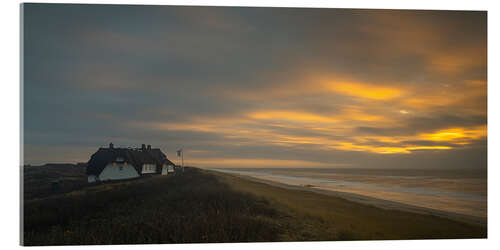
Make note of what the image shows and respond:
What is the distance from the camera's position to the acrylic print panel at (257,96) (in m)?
6.81

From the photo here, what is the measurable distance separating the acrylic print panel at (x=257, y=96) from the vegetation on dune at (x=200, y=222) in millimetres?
58

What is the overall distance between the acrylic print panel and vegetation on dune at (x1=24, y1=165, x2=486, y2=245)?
0.06 meters

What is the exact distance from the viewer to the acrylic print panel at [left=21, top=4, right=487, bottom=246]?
6.81 metres

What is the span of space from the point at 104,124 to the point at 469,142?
28.0ft

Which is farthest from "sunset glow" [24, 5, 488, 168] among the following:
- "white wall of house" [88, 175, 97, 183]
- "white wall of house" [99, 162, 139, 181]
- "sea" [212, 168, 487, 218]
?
"white wall of house" [99, 162, 139, 181]

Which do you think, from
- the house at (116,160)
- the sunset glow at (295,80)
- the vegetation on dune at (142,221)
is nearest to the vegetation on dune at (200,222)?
the vegetation on dune at (142,221)

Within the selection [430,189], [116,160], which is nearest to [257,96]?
[116,160]

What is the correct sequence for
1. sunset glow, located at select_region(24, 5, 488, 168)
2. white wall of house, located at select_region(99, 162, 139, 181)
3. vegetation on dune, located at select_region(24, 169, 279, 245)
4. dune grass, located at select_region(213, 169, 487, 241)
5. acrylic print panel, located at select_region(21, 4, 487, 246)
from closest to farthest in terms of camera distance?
vegetation on dune, located at select_region(24, 169, 279, 245), dune grass, located at select_region(213, 169, 487, 241), acrylic print panel, located at select_region(21, 4, 487, 246), sunset glow, located at select_region(24, 5, 488, 168), white wall of house, located at select_region(99, 162, 139, 181)

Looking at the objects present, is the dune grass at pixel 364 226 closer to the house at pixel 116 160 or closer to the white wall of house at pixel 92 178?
the house at pixel 116 160

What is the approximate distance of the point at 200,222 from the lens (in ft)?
21.2

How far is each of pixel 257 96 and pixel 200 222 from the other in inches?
125

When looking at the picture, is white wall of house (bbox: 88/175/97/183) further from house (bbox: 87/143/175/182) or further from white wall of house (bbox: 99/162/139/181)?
white wall of house (bbox: 99/162/139/181)

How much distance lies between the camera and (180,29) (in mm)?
7281
